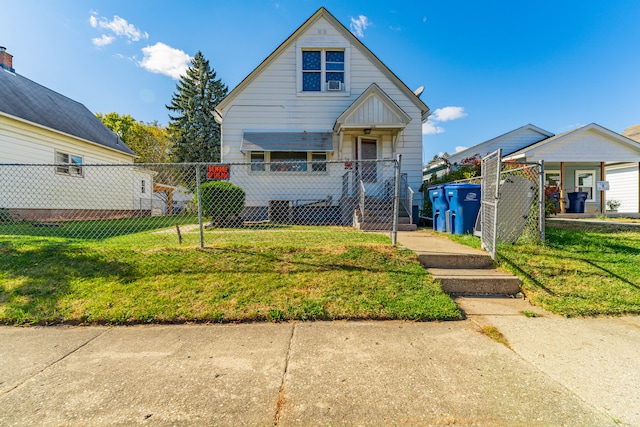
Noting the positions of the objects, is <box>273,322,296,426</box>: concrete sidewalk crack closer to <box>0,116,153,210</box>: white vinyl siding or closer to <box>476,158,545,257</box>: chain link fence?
<box>476,158,545,257</box>: chain link fence

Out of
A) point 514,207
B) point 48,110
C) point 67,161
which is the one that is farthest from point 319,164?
point 48,110

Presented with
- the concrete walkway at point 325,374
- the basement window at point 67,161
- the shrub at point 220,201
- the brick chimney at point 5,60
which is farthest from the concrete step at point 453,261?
the brick chimney at point 5,60

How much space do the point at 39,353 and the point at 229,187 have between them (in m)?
6.65

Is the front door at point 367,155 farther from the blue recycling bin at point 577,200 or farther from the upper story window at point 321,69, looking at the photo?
the blue recycling bin at point 577,200

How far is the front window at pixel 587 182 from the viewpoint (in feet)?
51.4

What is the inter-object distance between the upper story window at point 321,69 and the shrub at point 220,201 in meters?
5.70

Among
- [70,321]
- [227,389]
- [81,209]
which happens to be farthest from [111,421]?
[81,209]

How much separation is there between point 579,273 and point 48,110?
71.0 feet

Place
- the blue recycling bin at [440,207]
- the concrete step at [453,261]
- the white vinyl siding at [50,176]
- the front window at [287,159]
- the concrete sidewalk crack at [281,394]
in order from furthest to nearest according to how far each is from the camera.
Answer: the front window at [287,159] < the white vinyl siding at [50,176] < the blue recycling bin at [440,207] < the concrete step at [453,261] < the concrete sidewalk crack at [281,394]

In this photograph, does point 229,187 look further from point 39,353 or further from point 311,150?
point 39,353

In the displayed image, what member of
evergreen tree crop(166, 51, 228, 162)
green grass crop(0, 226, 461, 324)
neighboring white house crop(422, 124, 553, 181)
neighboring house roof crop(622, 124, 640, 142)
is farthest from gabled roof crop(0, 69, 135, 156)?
neighboring house roof crop(622, 124, 640, 142)

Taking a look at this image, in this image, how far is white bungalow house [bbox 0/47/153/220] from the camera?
11203mm

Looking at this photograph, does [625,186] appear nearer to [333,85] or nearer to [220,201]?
[333,85]

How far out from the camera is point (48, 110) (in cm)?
1438
